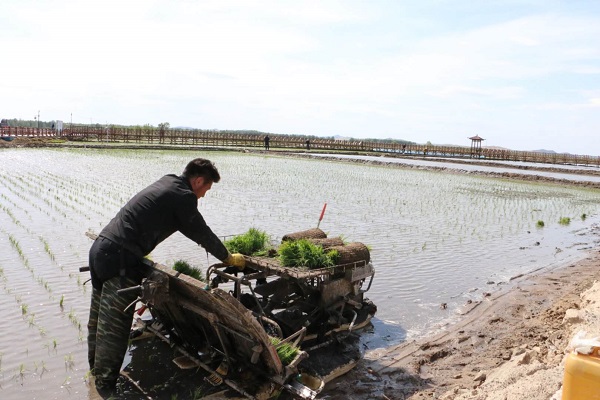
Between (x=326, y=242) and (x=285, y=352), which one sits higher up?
(x=326, y=242)

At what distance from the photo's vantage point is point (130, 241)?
425 centimetres

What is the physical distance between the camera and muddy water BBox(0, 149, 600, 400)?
5.60m

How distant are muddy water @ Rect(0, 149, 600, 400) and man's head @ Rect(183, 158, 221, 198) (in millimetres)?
2083

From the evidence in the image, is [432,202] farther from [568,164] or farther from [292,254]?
[568,164]

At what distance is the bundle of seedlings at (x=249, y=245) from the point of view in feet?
19.6

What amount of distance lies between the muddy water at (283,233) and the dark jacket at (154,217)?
1465mm

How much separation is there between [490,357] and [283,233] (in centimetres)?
600

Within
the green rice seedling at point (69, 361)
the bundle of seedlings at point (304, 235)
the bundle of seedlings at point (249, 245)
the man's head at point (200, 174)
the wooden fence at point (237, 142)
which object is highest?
the wooden fence at point (237, 142)

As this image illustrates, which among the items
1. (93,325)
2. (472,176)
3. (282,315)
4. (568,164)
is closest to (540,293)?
(282,315)

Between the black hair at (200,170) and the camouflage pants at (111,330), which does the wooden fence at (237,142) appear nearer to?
the camouflage pants at (111,330)

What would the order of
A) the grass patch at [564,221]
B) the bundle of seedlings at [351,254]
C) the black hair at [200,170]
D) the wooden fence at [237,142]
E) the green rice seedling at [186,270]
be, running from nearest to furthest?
the black hair at [200,170], the green rice seedling at [186,270], the bundle of seedlings at [351,254], the grass patch at [564,221], the wooden fence at [237,142]

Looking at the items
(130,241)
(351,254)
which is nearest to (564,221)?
(351,254)

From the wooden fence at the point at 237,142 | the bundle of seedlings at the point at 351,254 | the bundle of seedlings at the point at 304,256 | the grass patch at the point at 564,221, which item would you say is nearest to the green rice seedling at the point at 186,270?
the bundle of seedlings at the point at 304,256

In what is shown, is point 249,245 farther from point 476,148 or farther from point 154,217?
point 476,148
